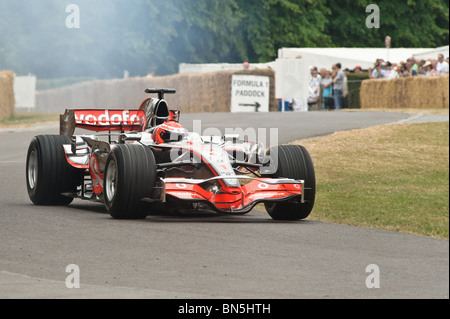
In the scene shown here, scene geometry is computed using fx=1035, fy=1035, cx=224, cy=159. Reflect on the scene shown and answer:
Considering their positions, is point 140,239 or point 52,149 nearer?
point 140,239

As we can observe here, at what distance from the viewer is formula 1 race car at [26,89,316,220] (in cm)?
957

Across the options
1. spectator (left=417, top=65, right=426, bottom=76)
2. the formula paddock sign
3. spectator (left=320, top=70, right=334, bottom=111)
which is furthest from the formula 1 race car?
the formula paddock sign

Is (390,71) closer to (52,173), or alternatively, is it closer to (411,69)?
(411,69)

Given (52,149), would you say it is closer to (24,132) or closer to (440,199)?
(440,199)

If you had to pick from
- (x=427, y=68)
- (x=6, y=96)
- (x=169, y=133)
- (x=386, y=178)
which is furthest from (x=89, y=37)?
(x=169, y=133)

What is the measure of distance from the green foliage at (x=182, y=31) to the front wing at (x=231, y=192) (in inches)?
933

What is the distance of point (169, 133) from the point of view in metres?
10.9

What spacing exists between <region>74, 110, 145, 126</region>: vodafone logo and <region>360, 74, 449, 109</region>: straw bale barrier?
486 inches

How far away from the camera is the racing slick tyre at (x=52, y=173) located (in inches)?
448

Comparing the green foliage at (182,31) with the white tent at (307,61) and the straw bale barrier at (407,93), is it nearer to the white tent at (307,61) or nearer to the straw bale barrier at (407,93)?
the white tent at (307,61)

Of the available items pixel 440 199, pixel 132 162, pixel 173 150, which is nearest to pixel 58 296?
pixel 132 162

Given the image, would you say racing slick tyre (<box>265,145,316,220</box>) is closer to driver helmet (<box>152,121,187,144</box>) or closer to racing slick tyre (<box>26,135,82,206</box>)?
driver helmet (<box>152,121,187,144</box>)

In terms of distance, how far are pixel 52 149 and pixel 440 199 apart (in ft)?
14.4

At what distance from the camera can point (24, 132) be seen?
24078 millimetres
